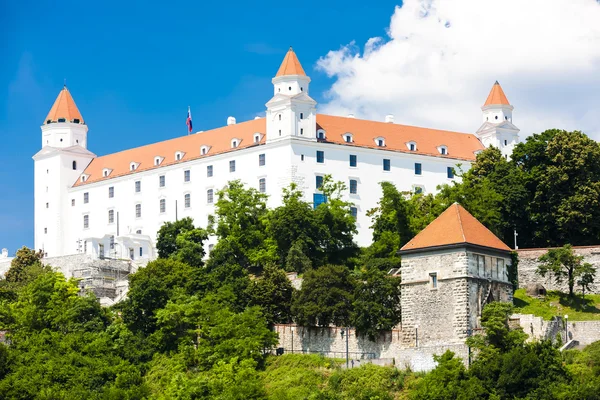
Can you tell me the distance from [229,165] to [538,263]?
84.8ft

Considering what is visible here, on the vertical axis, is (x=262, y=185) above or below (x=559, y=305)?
above

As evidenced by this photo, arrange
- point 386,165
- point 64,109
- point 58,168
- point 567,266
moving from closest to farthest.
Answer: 1. point 567,266
2. point 386,165
3. point 58,168
4. point 64,109

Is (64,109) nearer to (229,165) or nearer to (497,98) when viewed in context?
(229,165)

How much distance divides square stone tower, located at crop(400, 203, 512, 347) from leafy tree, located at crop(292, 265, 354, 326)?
13.1ft

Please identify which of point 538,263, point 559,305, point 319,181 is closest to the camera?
point 559,305

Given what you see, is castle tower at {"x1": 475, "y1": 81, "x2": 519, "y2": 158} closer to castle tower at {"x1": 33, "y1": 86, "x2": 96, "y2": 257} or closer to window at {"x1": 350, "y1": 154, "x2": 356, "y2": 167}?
window at {"x1": 350, "y1": 154, "x2": 356, "y2": 167}

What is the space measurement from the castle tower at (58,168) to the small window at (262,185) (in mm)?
18012

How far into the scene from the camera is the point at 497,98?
307ft

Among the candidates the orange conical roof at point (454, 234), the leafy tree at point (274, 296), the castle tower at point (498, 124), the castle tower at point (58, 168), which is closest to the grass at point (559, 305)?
the orange conical roof at point (454, 234)

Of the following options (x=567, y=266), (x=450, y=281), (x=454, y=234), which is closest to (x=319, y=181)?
(x=567, y=266)

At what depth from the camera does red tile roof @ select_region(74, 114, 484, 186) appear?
87438 mm

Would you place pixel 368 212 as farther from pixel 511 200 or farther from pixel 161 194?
pixel 161 194

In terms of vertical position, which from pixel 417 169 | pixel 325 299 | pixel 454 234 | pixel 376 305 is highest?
pixel 417 169

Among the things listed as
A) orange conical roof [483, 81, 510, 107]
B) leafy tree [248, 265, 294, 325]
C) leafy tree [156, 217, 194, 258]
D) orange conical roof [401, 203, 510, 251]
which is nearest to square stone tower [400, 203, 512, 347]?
orange conical roof [401, 203, 510, 251]
